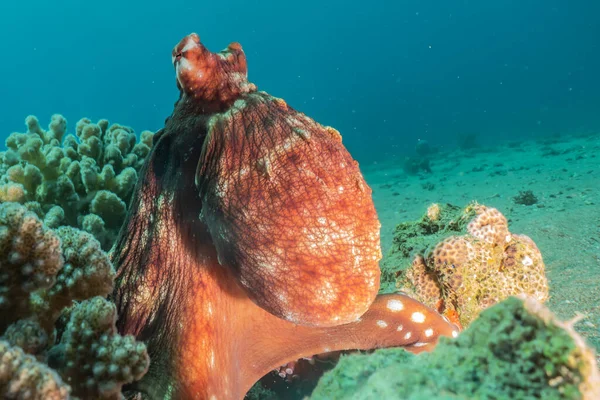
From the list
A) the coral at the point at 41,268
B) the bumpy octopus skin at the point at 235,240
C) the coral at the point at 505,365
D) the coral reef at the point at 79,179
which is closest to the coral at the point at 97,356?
the coral at the point at 41,268

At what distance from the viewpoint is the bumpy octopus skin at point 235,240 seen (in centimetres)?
198

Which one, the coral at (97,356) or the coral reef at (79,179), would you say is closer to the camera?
the coral at (97,356)

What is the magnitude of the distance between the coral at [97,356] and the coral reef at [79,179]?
9.50 feet

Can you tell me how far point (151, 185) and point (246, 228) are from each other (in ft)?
2.92

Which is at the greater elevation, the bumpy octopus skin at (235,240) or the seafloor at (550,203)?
the seafloor at (550,203)

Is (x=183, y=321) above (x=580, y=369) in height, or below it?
above

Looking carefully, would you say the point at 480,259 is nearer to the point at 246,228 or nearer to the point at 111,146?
the point at 246,228

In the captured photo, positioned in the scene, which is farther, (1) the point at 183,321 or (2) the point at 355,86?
(2) the point at 355,86

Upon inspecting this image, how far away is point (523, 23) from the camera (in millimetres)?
147375

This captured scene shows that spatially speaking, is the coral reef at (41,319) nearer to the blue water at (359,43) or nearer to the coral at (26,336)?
the coral at (26,336)

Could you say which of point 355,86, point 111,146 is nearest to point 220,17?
point 355,86

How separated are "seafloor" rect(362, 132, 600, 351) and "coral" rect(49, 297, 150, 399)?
357 cm

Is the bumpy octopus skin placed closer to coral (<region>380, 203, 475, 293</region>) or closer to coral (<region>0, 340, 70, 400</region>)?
coral (<region>0, 340, 70, 400</region>)

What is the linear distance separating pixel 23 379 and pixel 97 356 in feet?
1.44
